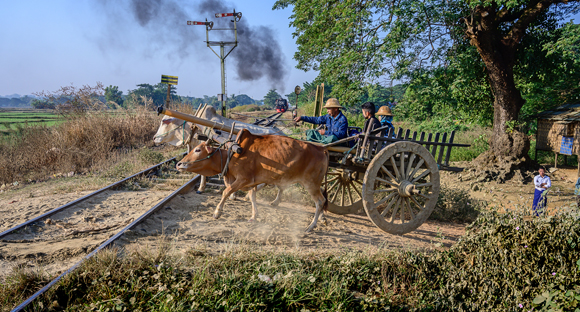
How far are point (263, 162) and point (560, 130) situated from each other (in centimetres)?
1186

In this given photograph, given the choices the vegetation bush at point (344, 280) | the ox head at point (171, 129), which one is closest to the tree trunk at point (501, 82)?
the vegetation bush at point (344, 280)

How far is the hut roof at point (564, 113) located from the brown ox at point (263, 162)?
426 inches

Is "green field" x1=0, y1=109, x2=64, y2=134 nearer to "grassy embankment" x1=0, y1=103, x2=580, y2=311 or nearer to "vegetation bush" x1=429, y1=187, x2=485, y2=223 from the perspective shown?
"grassy embankment" x1=0, y1=103, x2=580, y2=311

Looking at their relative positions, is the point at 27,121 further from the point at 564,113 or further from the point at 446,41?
the point at 564,113

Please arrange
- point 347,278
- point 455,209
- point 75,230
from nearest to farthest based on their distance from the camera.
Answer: point 347,278 < point 75,230 < point 455,209

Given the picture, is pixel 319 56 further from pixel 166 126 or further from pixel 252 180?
pixel 252 180

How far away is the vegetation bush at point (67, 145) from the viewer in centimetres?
1039

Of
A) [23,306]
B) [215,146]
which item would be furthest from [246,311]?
[215,146]

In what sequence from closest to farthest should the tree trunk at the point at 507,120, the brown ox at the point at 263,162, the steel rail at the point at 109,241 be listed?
the steel rail at the point at 109,241 < the brown ox at the point at 263,162 < the tree trunk at the point at 507,120

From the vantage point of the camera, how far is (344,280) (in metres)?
3.74

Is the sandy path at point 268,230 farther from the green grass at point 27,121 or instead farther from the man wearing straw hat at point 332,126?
the green grass at point 27,121

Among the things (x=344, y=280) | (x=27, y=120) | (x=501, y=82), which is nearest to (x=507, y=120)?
(x=501, y=82)

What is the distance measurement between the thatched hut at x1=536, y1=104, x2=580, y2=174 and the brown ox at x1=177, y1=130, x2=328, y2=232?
421 inches

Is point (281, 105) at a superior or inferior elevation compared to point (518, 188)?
superior
